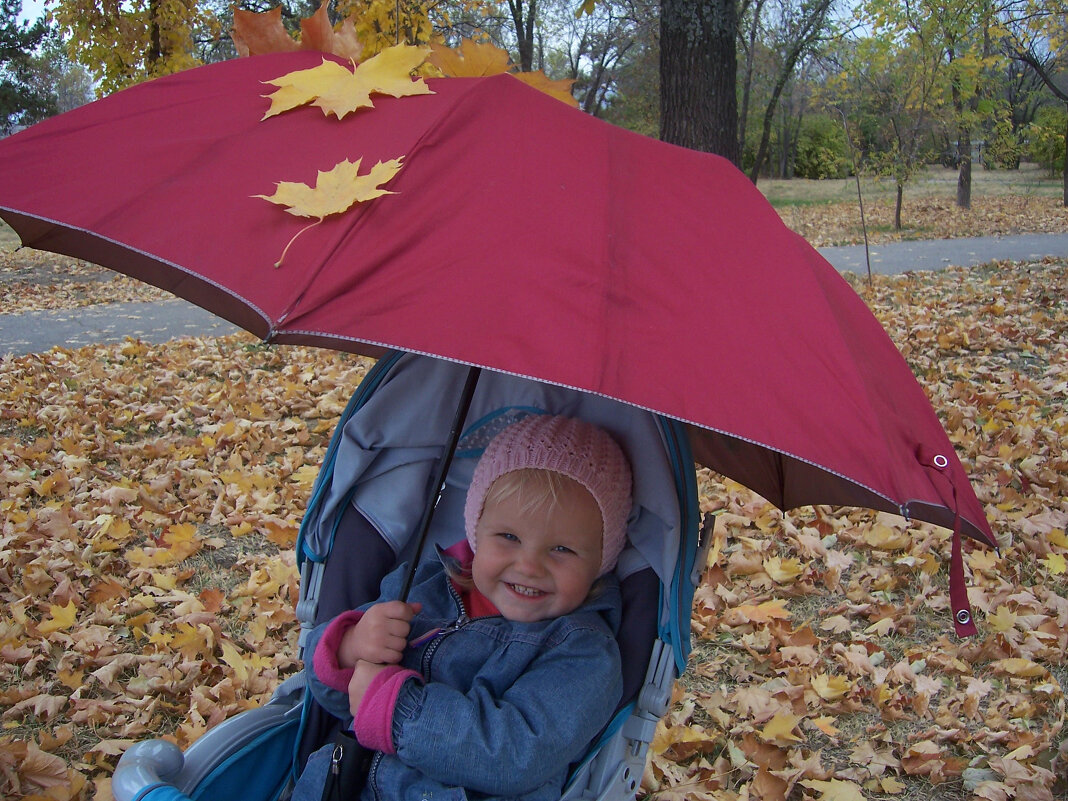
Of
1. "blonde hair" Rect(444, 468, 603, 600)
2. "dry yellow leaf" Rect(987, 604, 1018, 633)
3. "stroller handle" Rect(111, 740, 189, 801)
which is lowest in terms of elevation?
"dry yellow leaf" Rect(987, 604, 1018, 633)

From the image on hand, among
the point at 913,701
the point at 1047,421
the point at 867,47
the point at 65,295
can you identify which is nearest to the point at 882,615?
the point at 913,701

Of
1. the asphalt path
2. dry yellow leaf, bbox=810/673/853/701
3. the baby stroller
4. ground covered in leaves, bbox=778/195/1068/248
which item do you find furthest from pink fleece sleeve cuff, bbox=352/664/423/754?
ground covered in leaves, bbox=778/195/1068/248

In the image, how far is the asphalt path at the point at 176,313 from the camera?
9016mm

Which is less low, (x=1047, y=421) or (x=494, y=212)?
(x=494, y=212)

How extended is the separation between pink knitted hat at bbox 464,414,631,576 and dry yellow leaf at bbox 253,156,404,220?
2.39 feet

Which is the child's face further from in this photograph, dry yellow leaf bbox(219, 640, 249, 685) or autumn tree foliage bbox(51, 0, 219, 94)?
autumn tree foliage bbox(51, 0, 219, 94)

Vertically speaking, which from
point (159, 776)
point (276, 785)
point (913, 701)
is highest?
point (159, 776)

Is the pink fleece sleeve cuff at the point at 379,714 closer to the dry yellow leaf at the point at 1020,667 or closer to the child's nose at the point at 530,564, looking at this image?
the child's nose at the point at 530,564

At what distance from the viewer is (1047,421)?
5527mm

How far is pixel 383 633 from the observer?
1.82m

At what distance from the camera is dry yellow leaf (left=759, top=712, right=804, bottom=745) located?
308 centimetres

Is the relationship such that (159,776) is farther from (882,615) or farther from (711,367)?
(882,615)

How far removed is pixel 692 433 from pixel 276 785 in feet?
4.53

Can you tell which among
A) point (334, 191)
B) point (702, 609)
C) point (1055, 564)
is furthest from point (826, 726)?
point (334, 191)
